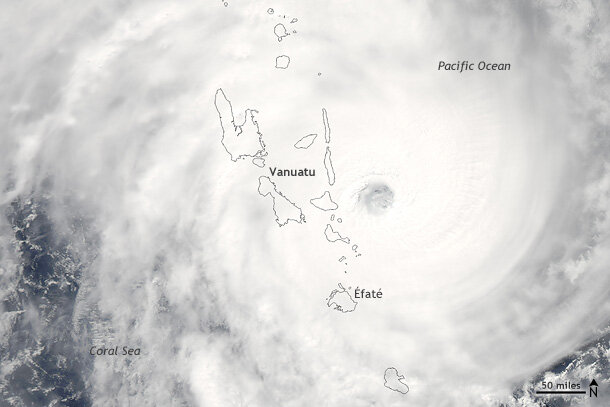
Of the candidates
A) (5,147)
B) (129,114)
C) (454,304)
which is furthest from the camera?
(5,147)

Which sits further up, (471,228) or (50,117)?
(50,117)

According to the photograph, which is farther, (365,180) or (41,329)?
(41,329)

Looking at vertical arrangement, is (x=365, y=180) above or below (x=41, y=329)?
above

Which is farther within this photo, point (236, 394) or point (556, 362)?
point (236, 394)

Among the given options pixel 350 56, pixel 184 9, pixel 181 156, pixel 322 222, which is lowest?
pixel 322 222

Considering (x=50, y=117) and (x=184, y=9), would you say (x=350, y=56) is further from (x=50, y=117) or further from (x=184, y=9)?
(x=50, y=117)

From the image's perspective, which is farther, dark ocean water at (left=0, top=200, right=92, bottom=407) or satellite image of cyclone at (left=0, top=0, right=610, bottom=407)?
dark ocean water at (left=0, top=200, right=92, bottom=407)

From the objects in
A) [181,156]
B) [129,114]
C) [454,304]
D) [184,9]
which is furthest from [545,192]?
[129,114]

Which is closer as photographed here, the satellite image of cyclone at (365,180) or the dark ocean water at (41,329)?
the satellite image of cyclone at (365,180)
